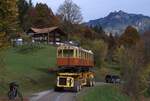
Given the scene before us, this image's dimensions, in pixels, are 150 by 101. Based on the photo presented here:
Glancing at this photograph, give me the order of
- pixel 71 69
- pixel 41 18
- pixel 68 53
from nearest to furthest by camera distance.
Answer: pixel 71 69 < pixel 68 53 < pixel 41 18

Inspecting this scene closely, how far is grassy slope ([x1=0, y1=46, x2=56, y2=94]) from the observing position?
55.1 m

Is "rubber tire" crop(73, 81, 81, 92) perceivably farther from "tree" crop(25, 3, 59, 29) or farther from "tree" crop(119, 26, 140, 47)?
"tree" crop(25, 3, 59, 29)

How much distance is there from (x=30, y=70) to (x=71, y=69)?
10.4 m

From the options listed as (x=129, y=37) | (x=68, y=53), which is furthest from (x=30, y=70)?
(x=129, y=37)

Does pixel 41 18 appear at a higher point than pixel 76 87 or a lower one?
higher

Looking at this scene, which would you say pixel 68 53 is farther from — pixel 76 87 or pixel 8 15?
pixel 8 15

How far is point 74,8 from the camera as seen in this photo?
149500mm

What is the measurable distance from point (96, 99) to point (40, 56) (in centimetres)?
3938

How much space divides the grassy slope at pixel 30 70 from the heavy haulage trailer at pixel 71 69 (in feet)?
9.44

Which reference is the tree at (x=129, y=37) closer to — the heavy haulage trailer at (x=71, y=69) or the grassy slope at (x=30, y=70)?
the grassy slope at (x=30, y=70)

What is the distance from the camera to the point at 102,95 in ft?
182

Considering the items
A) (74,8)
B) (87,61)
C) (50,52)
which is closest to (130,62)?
(87,61)

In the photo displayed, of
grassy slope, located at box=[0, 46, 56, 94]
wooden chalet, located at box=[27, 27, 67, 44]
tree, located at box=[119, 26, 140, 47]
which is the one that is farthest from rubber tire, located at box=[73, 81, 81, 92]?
tree, located at box=[119, 26, 140, 47]

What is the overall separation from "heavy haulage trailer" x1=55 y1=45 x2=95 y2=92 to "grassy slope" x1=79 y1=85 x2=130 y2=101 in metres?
2.17
